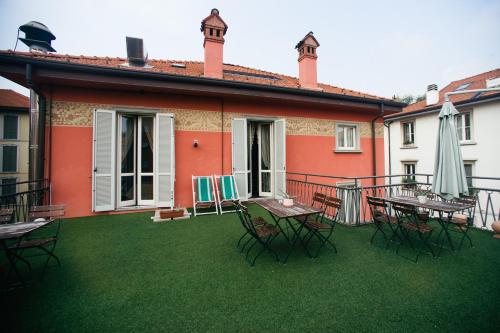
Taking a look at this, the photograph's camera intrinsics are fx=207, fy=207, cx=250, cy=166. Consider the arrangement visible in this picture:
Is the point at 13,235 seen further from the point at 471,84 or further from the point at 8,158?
the point at 8,158

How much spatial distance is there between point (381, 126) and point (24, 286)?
10.5 m

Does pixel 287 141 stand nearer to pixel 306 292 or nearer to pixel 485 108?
pixel 306 292

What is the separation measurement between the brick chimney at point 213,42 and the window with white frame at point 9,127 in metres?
19.8

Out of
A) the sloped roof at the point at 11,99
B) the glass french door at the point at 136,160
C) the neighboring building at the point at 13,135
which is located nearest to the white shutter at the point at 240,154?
the glass french door at the point at 136,160

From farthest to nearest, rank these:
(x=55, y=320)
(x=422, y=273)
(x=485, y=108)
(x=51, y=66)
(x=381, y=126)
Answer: (x=485, y=108)
(x=381, y=126)
(x=51, y=66)
(x=422, y=273)
(x=55, y=320)

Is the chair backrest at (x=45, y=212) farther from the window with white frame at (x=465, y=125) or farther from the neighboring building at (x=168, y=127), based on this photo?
the window with white frame at (x=465, y=125)

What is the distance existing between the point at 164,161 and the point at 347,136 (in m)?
6.86

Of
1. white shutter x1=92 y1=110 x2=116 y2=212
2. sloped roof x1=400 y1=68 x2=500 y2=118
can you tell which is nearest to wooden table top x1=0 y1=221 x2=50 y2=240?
white shutter x1=92 y1=110 x2=116 y2=212

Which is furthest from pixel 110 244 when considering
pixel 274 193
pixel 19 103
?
pixel 19 103

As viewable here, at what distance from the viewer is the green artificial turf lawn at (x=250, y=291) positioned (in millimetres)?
1805

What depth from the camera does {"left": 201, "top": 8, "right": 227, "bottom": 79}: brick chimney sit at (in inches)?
268

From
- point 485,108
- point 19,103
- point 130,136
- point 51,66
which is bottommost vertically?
point 130,136

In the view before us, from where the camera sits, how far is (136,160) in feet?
18.6

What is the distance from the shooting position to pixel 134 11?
7.59 meters
